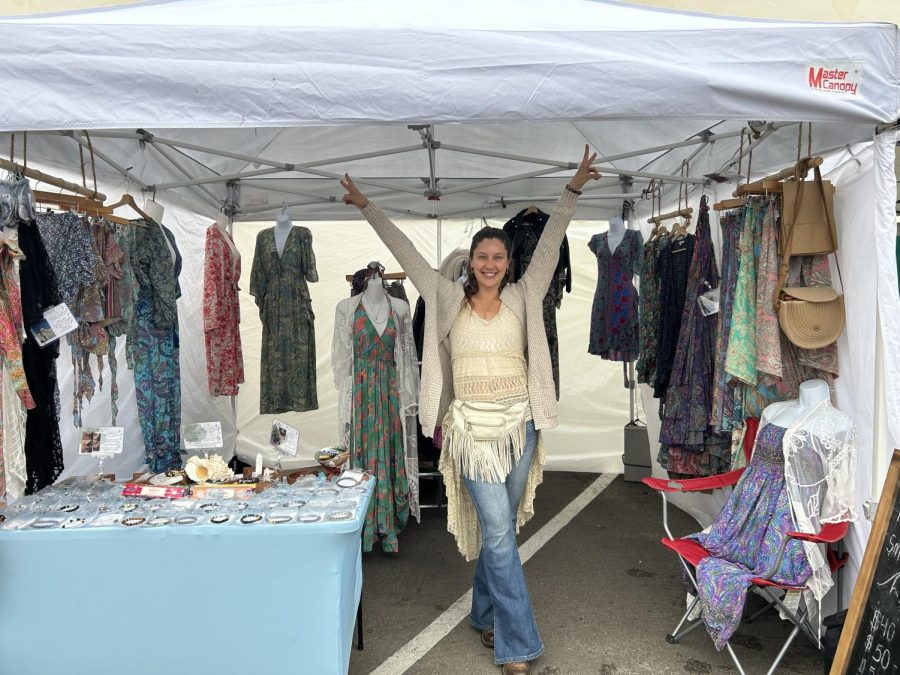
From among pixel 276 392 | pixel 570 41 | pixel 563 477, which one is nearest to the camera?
pixel 570 41

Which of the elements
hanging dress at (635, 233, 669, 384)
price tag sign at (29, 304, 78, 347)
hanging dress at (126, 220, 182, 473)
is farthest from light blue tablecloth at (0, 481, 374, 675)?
hanging dress at (635, 233, 669, 384)

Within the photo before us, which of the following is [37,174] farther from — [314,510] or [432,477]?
[432,477]

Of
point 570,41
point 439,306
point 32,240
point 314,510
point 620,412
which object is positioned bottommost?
point 620,412

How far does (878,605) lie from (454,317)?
5.20 feet

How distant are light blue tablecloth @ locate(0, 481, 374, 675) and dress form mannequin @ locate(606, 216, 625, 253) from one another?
304cm

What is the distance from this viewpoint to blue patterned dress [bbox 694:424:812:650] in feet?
8.03

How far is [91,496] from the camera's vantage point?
240 cm

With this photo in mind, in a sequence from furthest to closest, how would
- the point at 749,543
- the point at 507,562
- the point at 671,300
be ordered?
the point at 671,300, the point at 749,543, the point at 507,562

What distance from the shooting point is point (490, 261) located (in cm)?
249

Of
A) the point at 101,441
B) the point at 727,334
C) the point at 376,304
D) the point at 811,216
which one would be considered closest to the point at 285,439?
the point at 101,441

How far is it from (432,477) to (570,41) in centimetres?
334

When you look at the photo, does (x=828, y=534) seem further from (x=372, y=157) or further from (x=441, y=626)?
(x=372, y=157)

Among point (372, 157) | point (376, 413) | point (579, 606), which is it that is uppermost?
point (372, 157)

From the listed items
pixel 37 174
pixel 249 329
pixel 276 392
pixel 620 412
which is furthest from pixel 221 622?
pixel 620 412
